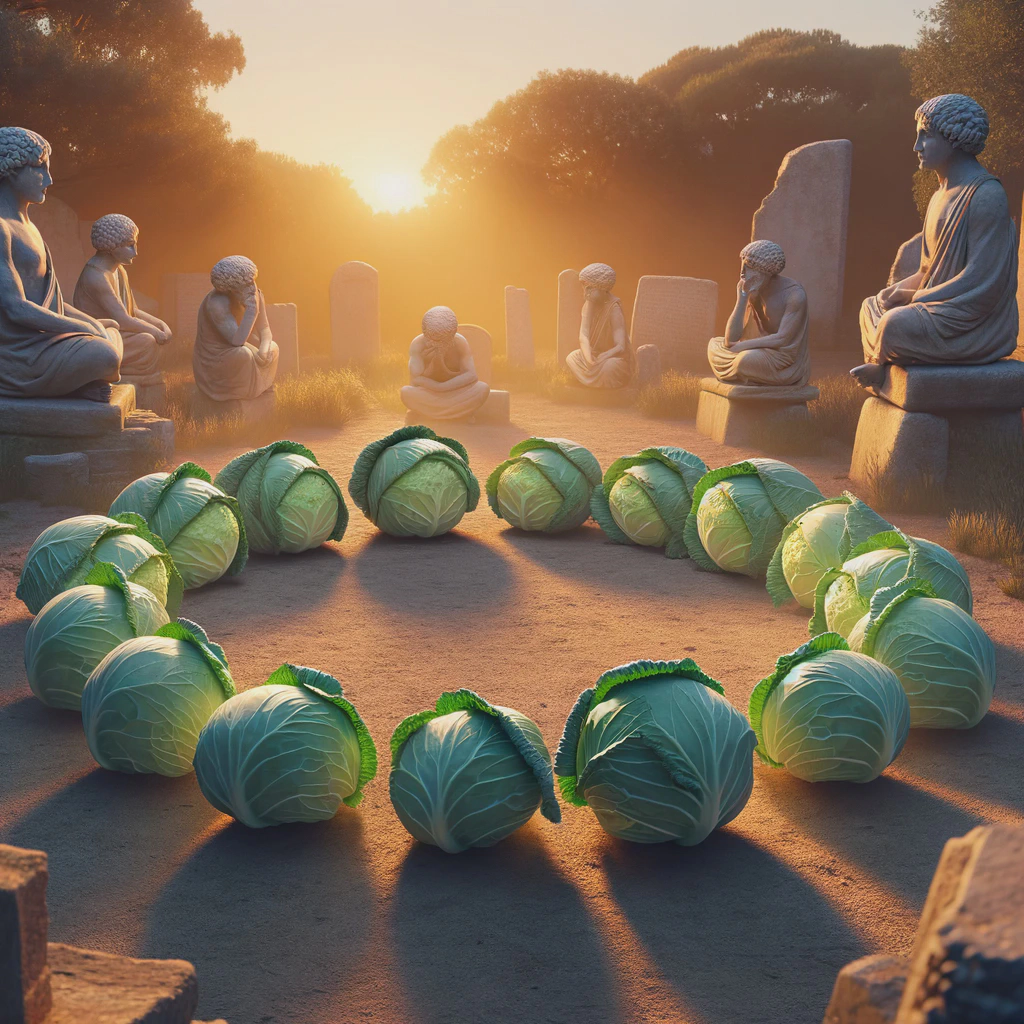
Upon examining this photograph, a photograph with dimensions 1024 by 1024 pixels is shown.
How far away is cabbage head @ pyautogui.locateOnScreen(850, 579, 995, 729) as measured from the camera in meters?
3.24

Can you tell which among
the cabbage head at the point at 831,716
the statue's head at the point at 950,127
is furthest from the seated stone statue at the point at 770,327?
the cabbage head at the point at 831,716

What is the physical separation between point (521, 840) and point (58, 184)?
62.1ft

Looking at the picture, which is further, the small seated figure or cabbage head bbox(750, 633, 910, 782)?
the small seated figure

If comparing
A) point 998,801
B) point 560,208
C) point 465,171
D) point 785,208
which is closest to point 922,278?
point 998,801

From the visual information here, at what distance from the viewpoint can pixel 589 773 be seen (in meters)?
2.60

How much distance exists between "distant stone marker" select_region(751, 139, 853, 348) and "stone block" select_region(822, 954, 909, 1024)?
15.7 metres

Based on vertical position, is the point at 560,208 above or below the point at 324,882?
above

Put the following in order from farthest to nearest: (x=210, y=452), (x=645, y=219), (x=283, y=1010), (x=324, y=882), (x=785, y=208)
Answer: (x=645, y=219), (x=785, y=208), (x=210, y=452), (x=324, y=882), (x=283, y=1010)

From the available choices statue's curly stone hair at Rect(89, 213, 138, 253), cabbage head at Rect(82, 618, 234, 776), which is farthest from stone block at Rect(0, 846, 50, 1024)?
statue's curly stone hair at Rect(89, 213, 138, 253)

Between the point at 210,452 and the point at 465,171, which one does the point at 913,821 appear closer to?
the point at 210,452

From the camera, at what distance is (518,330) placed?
636 inches

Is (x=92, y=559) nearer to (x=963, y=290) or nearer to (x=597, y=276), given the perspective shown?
(x=963, y=290)

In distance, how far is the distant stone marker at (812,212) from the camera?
51.3 feet

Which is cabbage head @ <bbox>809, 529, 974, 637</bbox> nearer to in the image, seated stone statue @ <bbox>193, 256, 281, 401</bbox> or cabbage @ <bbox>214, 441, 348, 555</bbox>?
cabbage @ <bbox>214, 441, 348, 555</bbox>
